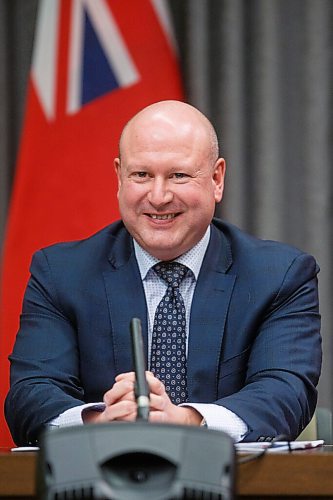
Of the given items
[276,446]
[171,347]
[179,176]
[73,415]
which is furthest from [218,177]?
[276,446]

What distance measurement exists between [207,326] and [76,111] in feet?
4.16

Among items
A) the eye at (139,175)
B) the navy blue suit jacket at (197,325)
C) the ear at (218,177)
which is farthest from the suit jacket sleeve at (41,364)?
the ear at (218,177)

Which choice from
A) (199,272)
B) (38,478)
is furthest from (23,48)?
(38,478)

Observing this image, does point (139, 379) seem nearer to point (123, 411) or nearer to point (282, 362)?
point (123, 411)

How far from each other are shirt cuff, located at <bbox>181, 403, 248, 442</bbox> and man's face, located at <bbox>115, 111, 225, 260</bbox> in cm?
44

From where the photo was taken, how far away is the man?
2.26 metres

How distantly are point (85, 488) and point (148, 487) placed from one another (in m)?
0.07

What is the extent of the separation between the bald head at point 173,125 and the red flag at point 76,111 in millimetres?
986

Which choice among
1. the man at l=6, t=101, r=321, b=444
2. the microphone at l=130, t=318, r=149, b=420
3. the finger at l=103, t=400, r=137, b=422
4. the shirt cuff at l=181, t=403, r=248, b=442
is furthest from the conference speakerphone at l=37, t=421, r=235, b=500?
the man at l=6, t=101, r=321, b=444

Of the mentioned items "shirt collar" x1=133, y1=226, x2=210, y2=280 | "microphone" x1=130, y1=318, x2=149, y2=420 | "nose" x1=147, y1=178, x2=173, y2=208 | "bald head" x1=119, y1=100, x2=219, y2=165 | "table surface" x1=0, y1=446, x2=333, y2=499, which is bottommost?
"table surface" x1=0, y1=446, x2=333, y2=499

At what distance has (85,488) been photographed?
1.18 m

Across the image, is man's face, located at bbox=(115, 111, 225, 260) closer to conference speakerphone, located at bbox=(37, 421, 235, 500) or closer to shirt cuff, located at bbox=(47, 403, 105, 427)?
shirt cuff, located at bbox=(47, 403, 105, 427)

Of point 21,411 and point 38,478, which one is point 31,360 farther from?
point 38,478

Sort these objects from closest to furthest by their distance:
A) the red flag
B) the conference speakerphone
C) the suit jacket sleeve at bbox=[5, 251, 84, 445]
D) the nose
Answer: the conference speakerphone, the suit jacket sleeve at bbox=[5, 251, 84, 445], the nose, the red flag
